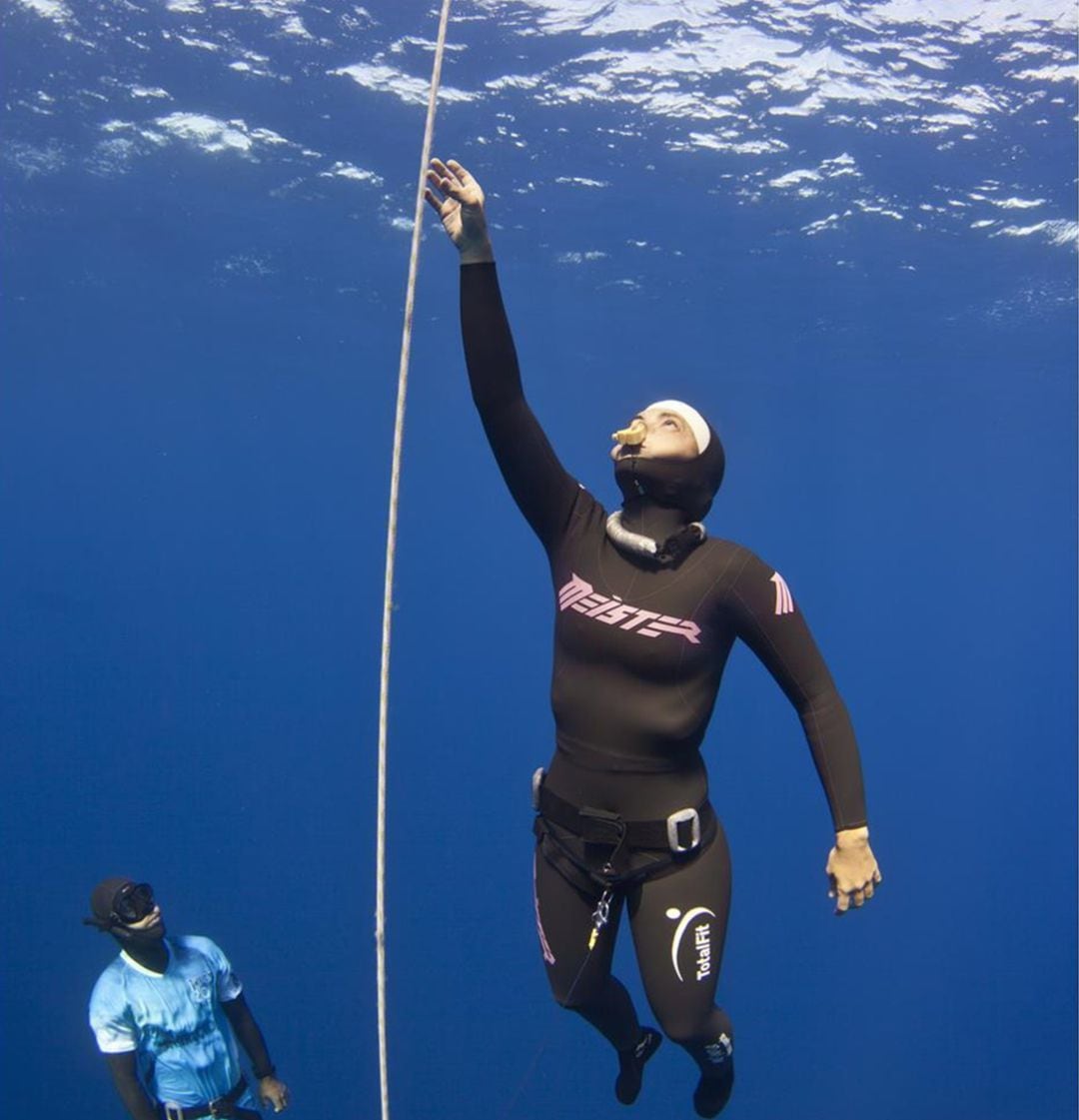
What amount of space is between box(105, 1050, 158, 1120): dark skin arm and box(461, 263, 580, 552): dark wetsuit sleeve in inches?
130

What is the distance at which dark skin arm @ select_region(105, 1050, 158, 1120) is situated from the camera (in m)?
4.74

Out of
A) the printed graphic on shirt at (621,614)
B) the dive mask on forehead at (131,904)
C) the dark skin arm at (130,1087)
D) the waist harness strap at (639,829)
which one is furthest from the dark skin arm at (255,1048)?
the printed graphic on shirt at (621,614)

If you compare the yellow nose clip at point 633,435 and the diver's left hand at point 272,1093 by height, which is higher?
the yellow nose clip at point 633,435

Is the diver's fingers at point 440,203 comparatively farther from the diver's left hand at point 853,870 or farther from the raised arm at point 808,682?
the diver's left hand at point 853,870

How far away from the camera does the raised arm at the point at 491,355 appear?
331 cm

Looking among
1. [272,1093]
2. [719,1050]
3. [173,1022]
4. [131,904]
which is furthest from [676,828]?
[272,1093]

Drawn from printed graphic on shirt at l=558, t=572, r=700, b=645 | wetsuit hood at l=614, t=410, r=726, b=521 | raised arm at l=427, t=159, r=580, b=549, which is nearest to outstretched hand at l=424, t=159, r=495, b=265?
raised arm at l=427, t=159, r=580, b=549

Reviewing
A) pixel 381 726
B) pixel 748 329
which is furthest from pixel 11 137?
pixel 381 726

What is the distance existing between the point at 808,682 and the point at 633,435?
0.98 m

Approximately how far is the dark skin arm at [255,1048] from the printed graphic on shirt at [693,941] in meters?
2.77

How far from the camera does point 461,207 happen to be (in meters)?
3.32

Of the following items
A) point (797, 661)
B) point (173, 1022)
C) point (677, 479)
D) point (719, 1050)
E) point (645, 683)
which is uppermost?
point (677, 479)

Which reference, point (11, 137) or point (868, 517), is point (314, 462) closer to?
point (868, 517)

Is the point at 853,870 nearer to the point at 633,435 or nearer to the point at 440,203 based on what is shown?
the point at 633,435
